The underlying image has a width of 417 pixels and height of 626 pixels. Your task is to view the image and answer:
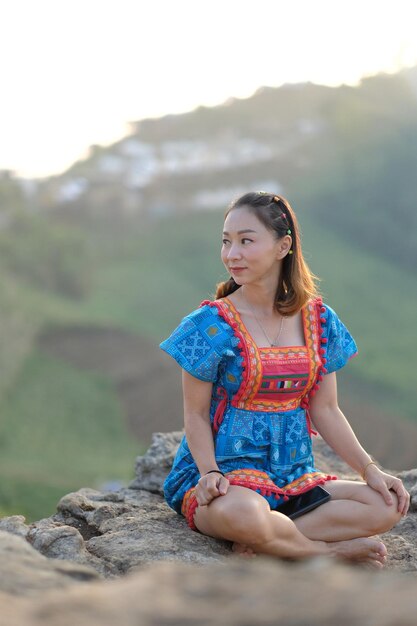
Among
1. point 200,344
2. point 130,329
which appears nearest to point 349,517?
point 200,344

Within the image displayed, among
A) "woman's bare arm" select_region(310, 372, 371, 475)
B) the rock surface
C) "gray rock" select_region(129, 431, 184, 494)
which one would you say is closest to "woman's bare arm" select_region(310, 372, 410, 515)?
"woman's bare arm" select_region(310, 372, 371, 475)

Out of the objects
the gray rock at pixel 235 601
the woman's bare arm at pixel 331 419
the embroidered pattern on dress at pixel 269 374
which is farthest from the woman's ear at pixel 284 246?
the gray rock at pixel 235 601

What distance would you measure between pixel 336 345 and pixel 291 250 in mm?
358

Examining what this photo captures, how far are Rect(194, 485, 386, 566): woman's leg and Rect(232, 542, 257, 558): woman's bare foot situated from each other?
0.01 meters

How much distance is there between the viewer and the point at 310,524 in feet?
9.41

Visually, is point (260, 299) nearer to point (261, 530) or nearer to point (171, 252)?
point (261, 530)

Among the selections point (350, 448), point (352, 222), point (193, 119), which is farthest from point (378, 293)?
point (350, 448)

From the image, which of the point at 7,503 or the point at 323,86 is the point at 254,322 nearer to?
the point at 7,503

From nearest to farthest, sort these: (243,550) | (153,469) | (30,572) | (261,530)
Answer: (30,572)
(261,530)
(243,550)
(153,469)

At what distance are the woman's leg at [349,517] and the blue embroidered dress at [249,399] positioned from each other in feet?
0.33

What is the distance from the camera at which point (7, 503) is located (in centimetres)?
1070

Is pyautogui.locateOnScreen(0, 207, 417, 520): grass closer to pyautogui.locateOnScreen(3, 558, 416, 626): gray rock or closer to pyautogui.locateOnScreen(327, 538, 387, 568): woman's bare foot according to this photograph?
pyautogui.locateOnScreen(327, 538, 387, 568): woman's bare foot

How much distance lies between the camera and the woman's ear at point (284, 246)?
2977mm

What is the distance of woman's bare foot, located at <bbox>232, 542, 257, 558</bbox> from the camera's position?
271 cm
